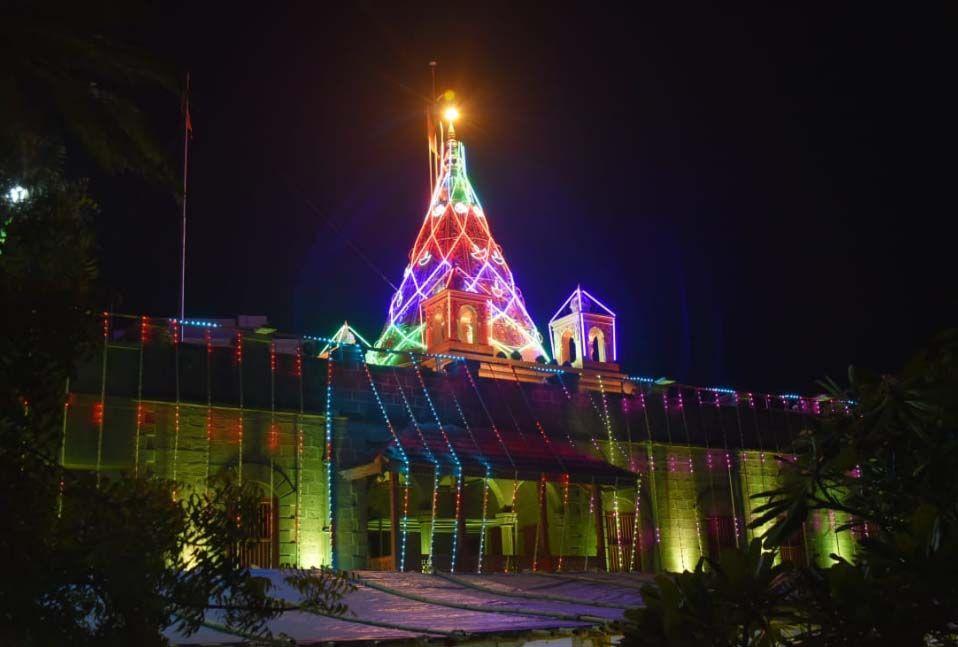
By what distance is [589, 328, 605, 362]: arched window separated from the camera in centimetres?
2973

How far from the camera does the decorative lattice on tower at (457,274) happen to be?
31.9 metres

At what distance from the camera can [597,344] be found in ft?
98.9

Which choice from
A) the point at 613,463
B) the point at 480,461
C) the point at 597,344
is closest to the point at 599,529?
the point at 613,463

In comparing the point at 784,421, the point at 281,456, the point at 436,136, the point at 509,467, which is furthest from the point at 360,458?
the point at 436,136

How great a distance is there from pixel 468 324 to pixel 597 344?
153 inches

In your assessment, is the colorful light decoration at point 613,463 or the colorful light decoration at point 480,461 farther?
the colorful light decoration at point 613,463

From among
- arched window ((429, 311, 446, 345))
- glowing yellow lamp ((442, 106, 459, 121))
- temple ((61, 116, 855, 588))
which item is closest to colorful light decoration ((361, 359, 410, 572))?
temple ((61, 116, 855, 588))

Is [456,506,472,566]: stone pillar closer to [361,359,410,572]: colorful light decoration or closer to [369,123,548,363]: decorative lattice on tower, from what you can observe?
[361,359,410,572]: colorful light decoration

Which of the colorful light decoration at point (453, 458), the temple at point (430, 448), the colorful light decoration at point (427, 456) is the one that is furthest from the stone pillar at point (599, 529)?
the colorful light decoration at point (427, 456)

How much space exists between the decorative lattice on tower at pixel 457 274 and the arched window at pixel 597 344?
239 centimetres

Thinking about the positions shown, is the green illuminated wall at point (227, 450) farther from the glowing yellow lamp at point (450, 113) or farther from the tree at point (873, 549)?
the glowing yellow lamp at point (450, 113)

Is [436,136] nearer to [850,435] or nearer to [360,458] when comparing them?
[360,458]

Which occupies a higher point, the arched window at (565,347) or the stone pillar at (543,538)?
the arched window at (565,347)

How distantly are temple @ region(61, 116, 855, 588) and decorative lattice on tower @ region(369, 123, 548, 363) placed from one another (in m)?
6.23
